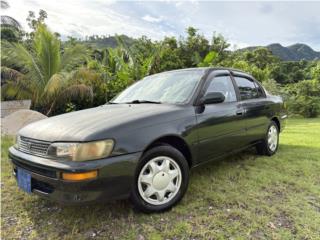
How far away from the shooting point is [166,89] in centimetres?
375

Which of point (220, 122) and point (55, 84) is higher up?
point (55, 84)

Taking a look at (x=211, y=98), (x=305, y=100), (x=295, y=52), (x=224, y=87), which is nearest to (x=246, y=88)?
(x=224, y=87)

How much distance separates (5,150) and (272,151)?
17.2 ft

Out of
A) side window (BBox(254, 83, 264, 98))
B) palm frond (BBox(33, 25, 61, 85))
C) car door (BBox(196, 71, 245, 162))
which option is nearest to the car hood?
car door (BBox(196, 71, 245, 162))

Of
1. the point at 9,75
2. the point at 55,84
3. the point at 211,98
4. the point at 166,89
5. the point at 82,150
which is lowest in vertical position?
the point at 82,150

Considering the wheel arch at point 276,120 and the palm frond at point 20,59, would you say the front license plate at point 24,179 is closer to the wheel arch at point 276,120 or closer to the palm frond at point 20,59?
the wheel arch at point 276,120

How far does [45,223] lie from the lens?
2770 mm

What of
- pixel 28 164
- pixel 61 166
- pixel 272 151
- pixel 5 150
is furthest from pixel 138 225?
pixel 5 150

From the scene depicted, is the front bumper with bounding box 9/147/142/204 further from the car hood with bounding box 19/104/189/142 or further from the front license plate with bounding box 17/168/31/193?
the car hood with bounding box 19/104/189/142

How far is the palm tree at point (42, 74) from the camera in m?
9.18

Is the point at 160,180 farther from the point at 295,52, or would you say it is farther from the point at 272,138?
the point at 295,52

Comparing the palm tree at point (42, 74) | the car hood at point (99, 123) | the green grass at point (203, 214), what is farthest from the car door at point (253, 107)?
the palm tree at point (42, 74)

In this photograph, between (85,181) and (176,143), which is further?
(176,143)

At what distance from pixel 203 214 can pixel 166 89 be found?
5.70ft
